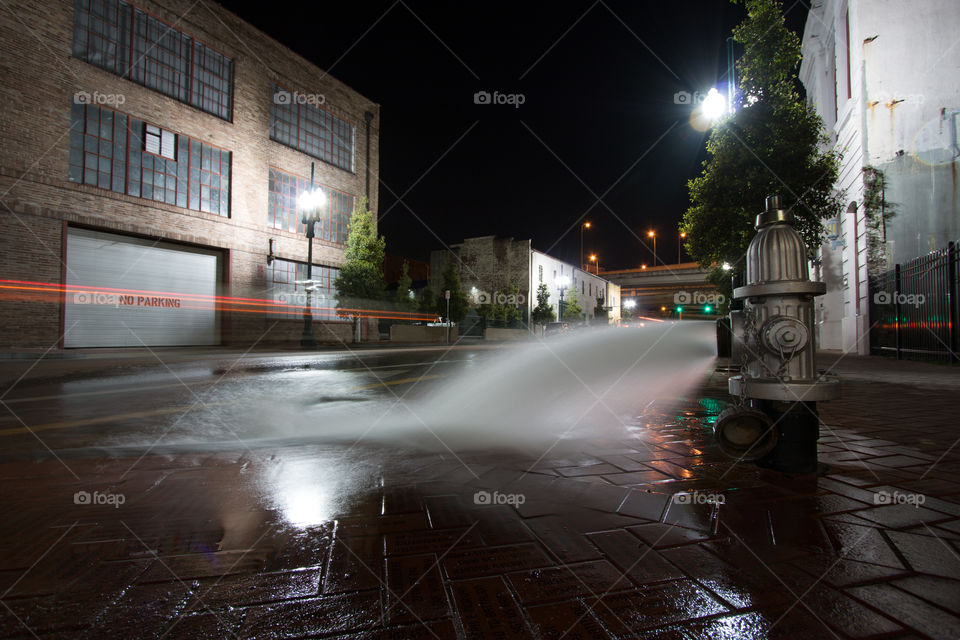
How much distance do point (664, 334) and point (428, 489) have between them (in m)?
5.21

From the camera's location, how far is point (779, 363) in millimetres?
2473

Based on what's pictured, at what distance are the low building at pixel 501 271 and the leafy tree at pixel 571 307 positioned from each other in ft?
3.01

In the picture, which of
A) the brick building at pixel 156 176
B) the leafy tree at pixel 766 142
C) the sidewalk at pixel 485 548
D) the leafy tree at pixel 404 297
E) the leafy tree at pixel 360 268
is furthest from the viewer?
the leafy tree at pixel 404 297

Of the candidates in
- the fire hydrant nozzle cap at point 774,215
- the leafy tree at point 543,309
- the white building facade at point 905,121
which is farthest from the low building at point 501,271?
the fire hydrant nozzle cap at point 774,215

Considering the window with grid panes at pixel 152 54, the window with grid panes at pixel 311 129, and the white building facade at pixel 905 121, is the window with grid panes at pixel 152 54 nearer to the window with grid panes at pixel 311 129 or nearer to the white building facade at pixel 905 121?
the window with grid panes at pixel 311 129

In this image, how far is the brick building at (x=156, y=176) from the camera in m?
14.8

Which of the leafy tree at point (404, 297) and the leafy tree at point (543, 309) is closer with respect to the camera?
the leafy tree at point (404, 297)

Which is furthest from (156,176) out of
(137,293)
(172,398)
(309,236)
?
(172,398)

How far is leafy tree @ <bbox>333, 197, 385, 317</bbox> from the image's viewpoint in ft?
81.6

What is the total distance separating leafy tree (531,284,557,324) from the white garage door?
29.3m

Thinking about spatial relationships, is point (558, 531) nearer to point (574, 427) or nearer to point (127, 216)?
point (574, 427)

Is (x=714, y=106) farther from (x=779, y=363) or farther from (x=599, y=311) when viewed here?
(x=599, y=311)

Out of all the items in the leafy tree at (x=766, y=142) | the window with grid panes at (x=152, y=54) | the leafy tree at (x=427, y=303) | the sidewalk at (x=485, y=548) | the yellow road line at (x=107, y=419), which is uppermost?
the window with grid panes at (x=152, y=54)

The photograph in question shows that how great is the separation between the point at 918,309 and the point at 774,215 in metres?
13.1
